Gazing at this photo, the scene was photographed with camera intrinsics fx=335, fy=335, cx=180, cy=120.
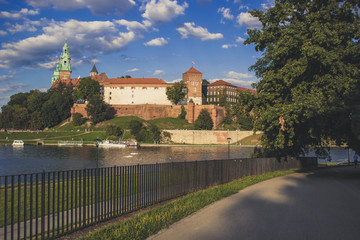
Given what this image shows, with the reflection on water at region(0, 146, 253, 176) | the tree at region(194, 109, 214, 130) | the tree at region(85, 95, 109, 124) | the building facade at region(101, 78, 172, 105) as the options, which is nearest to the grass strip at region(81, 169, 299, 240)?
the reflection on water at region(0, 146, 253, 176)

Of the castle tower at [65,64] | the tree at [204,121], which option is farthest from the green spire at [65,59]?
the tree at [204,121]

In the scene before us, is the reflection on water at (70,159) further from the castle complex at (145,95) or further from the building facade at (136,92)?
the building facade at (136,92)

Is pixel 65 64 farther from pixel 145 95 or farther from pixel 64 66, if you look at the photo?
pixel 145 95

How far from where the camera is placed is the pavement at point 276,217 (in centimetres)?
754

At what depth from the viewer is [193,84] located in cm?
11544

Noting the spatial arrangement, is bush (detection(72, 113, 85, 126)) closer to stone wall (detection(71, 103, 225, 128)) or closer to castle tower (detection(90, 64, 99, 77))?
stone wall (detection(71, 103, 225, 128))

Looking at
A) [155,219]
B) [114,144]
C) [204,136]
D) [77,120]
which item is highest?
[77,120]

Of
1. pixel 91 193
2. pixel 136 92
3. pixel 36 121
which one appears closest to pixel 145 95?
pixel 136 92

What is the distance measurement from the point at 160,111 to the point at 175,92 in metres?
7.93

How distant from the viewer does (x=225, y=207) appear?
1036cm

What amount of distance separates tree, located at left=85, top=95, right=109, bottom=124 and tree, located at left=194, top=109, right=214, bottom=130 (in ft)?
90.5

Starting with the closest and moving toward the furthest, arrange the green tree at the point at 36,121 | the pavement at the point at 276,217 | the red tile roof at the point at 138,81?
the pavement at the point at 276,217
the green tree at the point at 36,121
the red tile roof at the point at 138,81

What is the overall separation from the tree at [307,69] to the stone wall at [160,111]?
80.3 meters

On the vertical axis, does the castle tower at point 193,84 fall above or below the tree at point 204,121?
above
